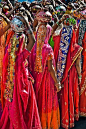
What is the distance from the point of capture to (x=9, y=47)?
255cm

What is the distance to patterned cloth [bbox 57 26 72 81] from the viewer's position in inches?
130

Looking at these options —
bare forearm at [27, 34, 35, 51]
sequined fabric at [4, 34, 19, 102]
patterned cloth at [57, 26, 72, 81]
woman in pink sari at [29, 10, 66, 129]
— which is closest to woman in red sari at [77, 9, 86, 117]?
patterned cloth at [57, 26, 72, 81]

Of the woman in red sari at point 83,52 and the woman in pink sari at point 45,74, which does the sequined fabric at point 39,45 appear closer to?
the woman in pink sari at point 45,74

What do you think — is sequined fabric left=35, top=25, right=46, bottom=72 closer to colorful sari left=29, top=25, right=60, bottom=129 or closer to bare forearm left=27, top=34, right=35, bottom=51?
colorful sari left=29, top=25, right=60, bottom=129

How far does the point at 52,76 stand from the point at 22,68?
65cm

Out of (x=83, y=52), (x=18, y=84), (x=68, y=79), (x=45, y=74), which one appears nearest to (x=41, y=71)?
(x=45, y=74)

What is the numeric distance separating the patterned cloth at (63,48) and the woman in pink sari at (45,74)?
1.00ft

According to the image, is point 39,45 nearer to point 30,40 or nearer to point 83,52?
point 30,40

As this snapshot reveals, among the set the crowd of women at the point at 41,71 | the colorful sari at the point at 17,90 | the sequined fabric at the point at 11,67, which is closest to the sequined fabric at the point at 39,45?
the crowd of women at the point at 41,71

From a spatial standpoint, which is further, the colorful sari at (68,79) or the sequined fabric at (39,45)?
the colorful sari at (68,79)

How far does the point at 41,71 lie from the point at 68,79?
2.46 feet

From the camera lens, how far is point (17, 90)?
2613 mm

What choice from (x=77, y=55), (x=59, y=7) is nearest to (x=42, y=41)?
(x=77, y=55)

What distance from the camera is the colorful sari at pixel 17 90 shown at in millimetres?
2527
